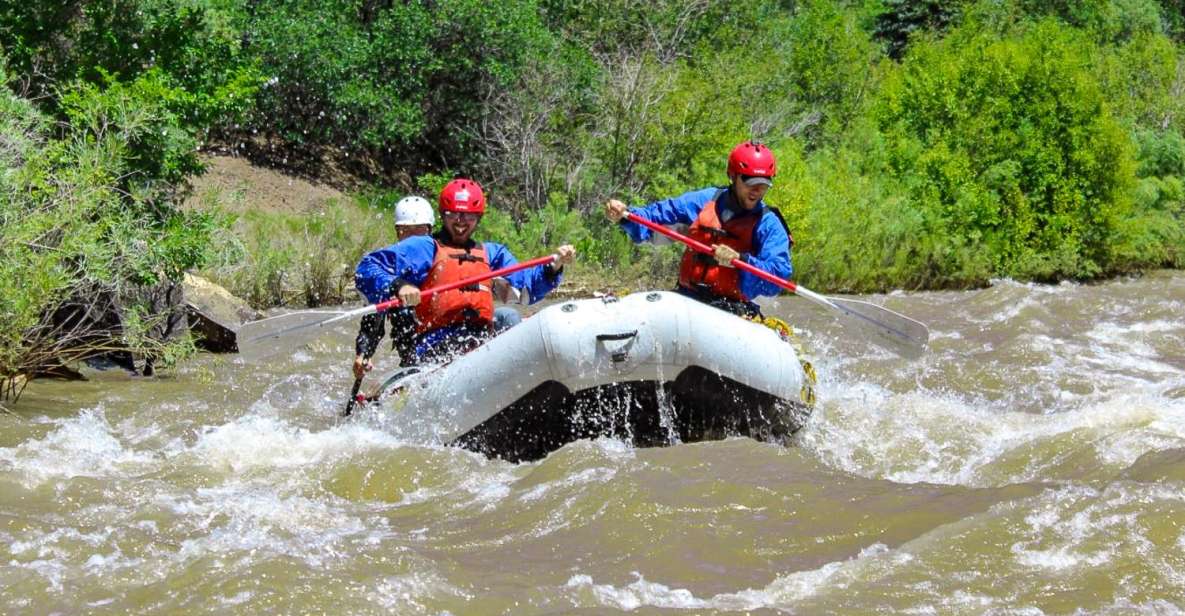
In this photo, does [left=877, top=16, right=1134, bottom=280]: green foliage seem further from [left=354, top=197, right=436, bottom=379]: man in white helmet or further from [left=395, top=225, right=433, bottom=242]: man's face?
[left=354, top=197, right=436, bottom=379]: man in white helmet

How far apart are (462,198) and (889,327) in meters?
2.54

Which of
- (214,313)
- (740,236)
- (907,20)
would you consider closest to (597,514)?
(740,236)

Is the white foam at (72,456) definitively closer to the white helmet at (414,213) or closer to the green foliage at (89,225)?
the green foliage at (89,225)

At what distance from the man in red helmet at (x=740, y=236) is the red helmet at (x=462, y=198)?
0.80 metres

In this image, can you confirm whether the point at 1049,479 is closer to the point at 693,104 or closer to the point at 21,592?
the point at 21,592

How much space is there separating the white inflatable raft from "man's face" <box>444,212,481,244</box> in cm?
73

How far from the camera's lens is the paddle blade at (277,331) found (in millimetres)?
7543

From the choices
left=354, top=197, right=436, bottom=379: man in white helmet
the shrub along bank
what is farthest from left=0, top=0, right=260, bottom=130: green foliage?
left=354, top=197, right=436, bottom=379: man in white helmet

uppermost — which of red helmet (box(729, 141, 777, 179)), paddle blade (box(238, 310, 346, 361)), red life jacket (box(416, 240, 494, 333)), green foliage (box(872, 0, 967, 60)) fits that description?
green foliage (box(872, 0, 967, 60))

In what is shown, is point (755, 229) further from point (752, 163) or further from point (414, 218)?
point (414, 218)

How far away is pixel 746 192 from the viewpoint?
734cm

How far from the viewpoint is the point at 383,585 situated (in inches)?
182

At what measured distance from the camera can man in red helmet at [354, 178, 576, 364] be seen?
281 inches

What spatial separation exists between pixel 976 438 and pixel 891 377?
2.61m
